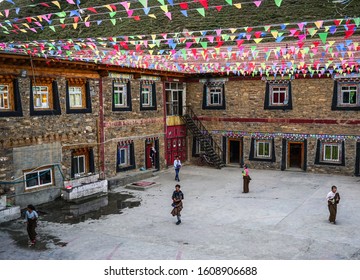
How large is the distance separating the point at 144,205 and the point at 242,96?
12380mm

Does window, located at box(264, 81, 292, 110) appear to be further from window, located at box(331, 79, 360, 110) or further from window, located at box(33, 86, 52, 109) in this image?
window, located at box(33, 86, 52, 109)

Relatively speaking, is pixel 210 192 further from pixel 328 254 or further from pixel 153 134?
pixel 328 254

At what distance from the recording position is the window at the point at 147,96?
912 inches

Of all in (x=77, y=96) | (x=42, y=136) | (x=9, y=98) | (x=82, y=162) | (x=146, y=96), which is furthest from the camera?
(x=146, y=96)

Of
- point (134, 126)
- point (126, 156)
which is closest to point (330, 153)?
point (134, 126)

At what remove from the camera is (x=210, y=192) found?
62.9 feet

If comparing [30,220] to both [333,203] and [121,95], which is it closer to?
[333,203]

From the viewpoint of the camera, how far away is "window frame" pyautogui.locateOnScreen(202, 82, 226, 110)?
86.9ft

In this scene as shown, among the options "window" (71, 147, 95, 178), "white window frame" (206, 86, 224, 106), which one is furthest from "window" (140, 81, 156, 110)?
"window" (71, 147, 95, 178)

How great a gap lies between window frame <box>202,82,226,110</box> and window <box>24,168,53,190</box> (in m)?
13.1

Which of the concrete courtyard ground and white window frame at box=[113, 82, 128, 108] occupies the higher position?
white window frame at box=[113, 82, 128, 108]

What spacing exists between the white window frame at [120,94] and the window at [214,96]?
23.9 feet

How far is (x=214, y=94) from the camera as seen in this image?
88.4 ft

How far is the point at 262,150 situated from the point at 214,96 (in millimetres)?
5143
